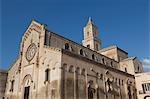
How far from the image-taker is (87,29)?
5938cm

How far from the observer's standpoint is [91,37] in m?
57.6

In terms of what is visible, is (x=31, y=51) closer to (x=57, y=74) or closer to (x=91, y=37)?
(x=57, y=74)

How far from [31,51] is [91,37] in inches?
1119

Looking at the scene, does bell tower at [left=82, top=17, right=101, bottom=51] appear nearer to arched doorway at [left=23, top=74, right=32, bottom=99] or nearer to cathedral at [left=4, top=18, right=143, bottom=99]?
cathedral at [left=4, top=18, right=143, bottom=99]

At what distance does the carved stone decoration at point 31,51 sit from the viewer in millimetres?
31203

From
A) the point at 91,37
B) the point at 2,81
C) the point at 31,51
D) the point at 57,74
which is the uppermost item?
the point at 91,37

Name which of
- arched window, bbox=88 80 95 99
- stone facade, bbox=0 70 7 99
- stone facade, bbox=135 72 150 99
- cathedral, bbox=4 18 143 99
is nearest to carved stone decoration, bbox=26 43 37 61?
cathedral, bbox=4 18 143 99

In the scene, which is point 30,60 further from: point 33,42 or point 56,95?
point 56,95

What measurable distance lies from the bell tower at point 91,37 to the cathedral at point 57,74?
17.1 m

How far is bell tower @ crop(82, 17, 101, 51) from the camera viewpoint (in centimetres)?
5734

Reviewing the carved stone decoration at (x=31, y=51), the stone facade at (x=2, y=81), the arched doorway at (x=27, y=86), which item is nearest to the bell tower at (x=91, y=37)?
the carved stone decoration at (x=31, y=51)

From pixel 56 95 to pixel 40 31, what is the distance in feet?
36.6

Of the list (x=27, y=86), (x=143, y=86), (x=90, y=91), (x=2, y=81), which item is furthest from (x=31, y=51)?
(x=143, y=86)

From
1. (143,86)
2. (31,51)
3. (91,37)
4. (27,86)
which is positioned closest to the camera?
(27,86)
